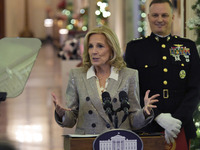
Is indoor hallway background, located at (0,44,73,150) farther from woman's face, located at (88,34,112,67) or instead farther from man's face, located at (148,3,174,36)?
woman's face, located at (88,34,112,67)

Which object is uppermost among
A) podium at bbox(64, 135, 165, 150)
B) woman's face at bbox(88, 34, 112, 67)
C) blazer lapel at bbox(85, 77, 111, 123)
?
woman's face at bbox(88, 34, 112, 67)

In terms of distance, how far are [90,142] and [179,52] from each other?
4.05ft

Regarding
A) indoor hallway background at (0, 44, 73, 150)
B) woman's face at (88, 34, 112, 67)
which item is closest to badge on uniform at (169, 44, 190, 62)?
woman's face at (88, 34, 112, 67)

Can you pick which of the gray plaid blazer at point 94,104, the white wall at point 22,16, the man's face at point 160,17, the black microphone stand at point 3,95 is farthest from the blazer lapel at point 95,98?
the white wall at point 22,16

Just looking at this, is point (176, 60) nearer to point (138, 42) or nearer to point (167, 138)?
point (138, 42)

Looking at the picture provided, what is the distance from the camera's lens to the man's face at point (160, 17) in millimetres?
3777

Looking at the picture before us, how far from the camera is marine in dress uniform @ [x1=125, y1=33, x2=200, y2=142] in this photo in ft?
12.4

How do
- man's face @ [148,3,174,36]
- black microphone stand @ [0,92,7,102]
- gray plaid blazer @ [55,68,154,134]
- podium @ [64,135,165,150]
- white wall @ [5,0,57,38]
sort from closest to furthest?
black microphone stand @ [0,92,7,102], podium @ [64,135,165,150], gray plaid blazer @ [55,68,154,134], man's face @ [148,3,174,36], white wall @ [5,0,57,38]

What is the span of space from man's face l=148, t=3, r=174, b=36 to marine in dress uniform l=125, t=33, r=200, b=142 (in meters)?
0.10

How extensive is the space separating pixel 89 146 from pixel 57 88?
10604 millimetres

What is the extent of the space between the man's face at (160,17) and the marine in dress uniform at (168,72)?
99mm

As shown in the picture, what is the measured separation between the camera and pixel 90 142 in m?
2.92

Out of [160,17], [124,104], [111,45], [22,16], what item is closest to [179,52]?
[160,17]

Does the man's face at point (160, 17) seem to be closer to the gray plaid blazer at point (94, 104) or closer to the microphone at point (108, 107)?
the gray plaid blazer at point (94, 104)
